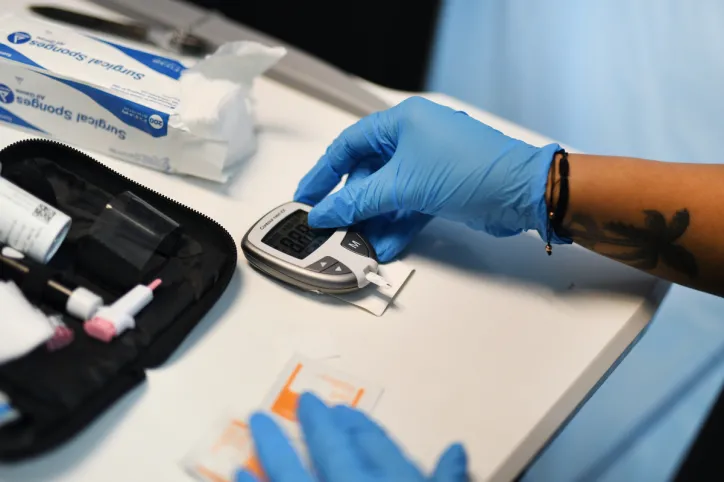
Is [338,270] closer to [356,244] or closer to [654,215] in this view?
[356,244]

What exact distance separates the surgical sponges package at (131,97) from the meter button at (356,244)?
0.53ft

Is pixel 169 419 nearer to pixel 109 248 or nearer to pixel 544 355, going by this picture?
pixel 109 248

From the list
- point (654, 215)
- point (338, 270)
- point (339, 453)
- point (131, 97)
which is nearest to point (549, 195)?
point (654, 215)

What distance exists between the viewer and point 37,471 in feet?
1.56

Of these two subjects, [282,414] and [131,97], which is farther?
[131,97]

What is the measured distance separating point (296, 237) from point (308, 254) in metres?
0.03

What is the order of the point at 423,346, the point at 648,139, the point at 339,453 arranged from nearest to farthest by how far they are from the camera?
the point at 339,453 < the point at 423,346 < the point at 648,139

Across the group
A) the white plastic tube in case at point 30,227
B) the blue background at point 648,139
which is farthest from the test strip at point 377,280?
the blue background at point 648,139

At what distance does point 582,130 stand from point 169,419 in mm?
908

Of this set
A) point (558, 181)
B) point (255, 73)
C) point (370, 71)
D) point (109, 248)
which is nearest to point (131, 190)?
point (109, 248)

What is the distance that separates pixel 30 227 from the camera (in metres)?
0.56

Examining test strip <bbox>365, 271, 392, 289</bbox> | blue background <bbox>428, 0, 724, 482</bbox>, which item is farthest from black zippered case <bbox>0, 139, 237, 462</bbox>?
blue background <bbox>428, 0, 724, 482</bbox>

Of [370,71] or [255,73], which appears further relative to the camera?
[370,71]

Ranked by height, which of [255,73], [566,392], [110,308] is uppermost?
[255,73]
